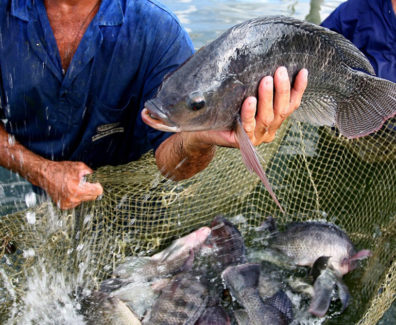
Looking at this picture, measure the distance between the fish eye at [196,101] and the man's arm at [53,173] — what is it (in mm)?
1040

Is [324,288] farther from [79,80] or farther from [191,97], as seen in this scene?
[79,80]

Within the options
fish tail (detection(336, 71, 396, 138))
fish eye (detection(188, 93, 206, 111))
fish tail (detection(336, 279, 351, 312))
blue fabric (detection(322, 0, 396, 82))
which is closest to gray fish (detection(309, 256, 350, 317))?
fish tail (detection(336, 279, 351, 312))

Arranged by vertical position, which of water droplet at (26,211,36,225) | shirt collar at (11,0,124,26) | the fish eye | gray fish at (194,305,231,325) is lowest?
gray fish at (194,305,231,325)

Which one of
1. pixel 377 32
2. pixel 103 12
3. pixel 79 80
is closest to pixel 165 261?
pixel 79 80

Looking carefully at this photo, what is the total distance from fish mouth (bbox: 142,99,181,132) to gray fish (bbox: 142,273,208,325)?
145cm

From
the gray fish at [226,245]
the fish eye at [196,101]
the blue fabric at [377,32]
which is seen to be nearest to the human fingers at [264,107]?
the fish eye at [196,101]

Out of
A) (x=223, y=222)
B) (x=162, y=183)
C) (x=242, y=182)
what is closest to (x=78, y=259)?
(x=162, y=183)

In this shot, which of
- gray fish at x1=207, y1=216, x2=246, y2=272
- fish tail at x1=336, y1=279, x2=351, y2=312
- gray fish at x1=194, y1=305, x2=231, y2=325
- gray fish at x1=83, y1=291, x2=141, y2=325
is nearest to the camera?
gray fish at x1=83, y1=291, x2=141, y2=325

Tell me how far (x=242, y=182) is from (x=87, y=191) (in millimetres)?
1491

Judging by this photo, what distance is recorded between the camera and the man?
250 cm

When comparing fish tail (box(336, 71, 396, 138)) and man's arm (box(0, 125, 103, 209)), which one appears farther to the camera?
man's arm (box(0, 125, 103, 209))

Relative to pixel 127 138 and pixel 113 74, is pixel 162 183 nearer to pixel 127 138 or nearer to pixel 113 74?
pixel 127 138

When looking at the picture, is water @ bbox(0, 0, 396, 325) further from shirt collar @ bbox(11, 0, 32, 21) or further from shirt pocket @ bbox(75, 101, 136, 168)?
shirt collar @ bbox(11, 0, 32, 21)

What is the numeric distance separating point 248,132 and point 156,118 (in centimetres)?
50
